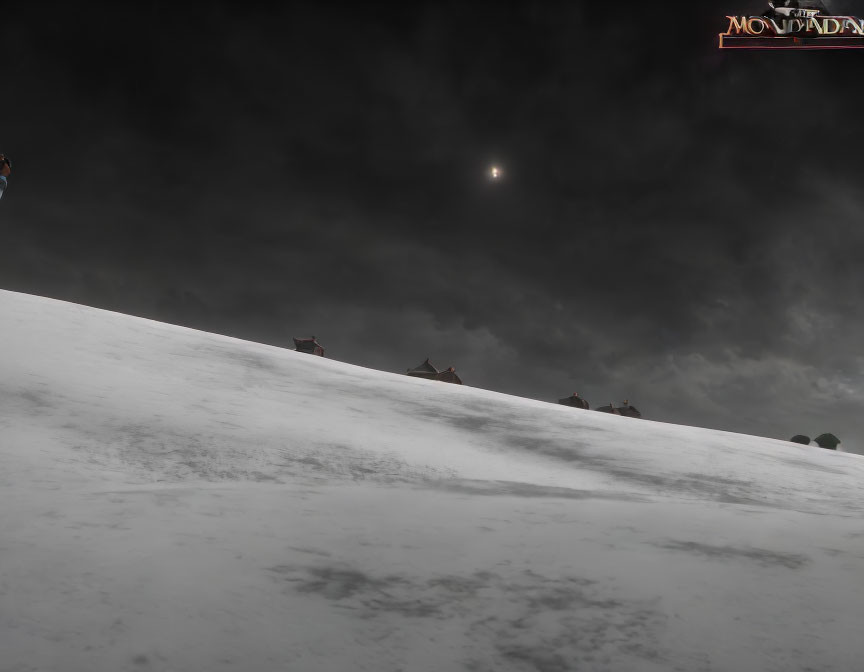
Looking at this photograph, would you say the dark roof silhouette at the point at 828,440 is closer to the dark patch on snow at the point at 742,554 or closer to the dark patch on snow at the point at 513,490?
the dark patch on snow at the point at 513,490

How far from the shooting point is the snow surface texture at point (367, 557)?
1.06m

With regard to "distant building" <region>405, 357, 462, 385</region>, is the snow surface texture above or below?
below

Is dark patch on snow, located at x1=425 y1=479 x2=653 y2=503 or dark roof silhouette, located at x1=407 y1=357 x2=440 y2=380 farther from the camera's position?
dark roof silhouette, located at x1=407 y1=357 x2=440 y2=380

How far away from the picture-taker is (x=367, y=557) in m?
1.47

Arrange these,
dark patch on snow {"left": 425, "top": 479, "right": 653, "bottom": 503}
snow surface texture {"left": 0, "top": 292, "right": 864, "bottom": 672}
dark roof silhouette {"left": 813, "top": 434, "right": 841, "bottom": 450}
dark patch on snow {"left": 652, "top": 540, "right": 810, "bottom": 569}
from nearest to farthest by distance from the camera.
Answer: snow surface texture {"left": 0, "top": 292, "right": 864, "bottom": 672} < dark patch on snow {"left": 652, "top": 540, "right": 810, "bottom": 569} < dark patch on snow {"left": 425, "top": 479, "right": 653, "bottom": 503} < dark roof silhouette {"left": 813, "top": 434, "right": 841, "bottom": 450}

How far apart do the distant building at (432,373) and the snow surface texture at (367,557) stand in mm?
21375

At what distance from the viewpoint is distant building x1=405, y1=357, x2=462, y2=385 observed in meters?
25.0

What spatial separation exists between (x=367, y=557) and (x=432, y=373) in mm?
24289

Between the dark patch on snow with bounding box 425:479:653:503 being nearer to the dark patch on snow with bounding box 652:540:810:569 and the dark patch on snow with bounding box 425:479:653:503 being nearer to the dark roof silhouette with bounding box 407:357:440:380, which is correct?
the dark patch on snow with bounding box 652:540:810:569

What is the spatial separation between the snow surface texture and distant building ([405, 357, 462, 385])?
70.1 ft

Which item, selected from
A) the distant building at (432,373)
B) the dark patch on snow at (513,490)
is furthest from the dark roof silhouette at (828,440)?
the dark patch on snow at (513,490)

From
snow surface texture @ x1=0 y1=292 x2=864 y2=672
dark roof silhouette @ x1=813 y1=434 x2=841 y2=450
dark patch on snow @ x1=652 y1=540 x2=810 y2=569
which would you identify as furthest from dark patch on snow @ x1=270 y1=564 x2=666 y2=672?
dark roof silhouette @ x1=813 y1=434 x2=841 y2=450

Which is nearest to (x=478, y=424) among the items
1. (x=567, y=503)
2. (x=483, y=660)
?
(x=567, y=503)

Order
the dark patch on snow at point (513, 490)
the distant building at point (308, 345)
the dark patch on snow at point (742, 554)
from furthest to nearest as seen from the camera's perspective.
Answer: the distant building at point (308, 345) < the dark patch on snow at point (513, 490) < the dark patch on snow at point (742, 554)
